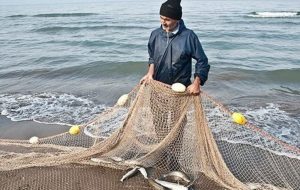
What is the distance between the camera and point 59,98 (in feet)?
32.1

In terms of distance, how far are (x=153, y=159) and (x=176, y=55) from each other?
4.69 feet

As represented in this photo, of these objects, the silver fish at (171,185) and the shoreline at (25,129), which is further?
the shoreline at (25,129)

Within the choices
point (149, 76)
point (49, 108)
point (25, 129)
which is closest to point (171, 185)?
point (149, 76)

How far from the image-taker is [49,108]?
29.2ft

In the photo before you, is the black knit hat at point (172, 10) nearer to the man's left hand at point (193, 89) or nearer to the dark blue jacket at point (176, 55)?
the dark blue jacket at point (176, 55)

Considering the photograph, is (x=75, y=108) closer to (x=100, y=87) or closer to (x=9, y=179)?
(x=100, y=87)

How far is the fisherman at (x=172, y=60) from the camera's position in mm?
4574

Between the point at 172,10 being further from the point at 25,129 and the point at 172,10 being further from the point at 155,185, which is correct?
the point at 25,129

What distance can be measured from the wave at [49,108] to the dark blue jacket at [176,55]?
364 cm

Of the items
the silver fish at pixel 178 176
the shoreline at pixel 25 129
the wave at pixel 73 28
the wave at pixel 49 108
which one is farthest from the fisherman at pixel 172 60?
the wave at pixel 73 28

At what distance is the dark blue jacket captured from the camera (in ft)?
15.2

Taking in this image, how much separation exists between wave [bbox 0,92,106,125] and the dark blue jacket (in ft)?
11.9

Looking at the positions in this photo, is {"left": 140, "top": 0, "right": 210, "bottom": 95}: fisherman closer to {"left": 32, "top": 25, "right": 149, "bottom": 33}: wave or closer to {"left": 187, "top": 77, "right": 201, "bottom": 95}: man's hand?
{"left": 187, "top": 77, "right": 201, "bottom": 95}: man's hand

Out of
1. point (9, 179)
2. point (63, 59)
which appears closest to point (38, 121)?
point (9, 179)
